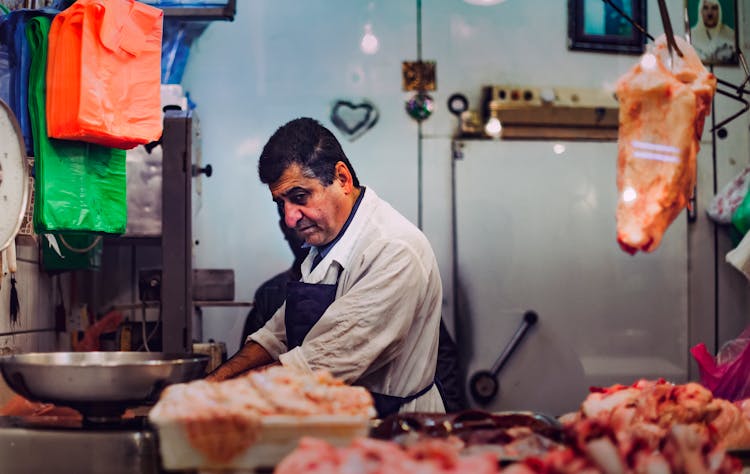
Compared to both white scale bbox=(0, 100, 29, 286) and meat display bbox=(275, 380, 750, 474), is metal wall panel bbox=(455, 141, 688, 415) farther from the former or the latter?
white scale bbox=(0, 100, 29, 286)

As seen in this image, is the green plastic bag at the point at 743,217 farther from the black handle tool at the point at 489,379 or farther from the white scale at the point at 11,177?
the white scale at the point at 11,177

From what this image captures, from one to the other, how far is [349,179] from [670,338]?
9.31ft

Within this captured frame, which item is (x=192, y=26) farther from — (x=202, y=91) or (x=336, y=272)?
(x=336, y=272)

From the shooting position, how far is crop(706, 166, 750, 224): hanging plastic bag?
183 inches

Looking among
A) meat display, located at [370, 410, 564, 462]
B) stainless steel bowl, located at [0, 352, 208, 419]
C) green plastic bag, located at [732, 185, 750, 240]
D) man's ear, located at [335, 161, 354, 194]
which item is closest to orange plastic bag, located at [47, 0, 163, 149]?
man's ear, located at [335, 161, 354, 194]

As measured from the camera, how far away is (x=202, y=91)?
4.84 metres

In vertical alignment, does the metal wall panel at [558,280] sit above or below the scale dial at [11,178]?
below

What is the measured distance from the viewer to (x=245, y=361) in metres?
3.02

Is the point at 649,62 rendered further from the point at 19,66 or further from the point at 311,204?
the point at 19,66

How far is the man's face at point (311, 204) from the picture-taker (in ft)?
9.92

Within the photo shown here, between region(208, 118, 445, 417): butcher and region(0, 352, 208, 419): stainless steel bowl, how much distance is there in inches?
18.5

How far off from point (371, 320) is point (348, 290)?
27cm

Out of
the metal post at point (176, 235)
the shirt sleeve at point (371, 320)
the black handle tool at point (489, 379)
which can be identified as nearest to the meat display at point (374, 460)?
the shirt sleeve at point (371, 320)

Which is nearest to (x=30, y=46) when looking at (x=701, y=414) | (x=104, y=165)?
(x=104, y=165)
